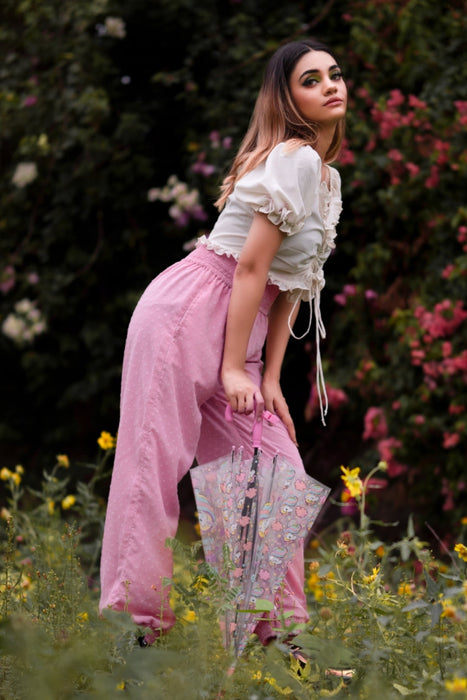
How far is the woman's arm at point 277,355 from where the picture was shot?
2.23 metres

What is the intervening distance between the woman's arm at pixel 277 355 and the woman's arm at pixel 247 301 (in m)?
0.21

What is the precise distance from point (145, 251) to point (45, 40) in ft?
3.65

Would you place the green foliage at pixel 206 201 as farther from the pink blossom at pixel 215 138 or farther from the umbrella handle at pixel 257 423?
the umbrella handle at pixel 257 423

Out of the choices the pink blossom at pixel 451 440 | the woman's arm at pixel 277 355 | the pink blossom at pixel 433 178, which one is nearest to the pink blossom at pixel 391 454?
the pink blossom at pixel 451 440

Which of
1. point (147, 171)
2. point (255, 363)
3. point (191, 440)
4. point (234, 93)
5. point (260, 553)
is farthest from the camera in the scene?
point (147, 171)

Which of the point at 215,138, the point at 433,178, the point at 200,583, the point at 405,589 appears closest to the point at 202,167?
the point at 215,138

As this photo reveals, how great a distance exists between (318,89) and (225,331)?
56 centimetres

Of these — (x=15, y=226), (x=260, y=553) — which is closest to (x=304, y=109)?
(x=260, y=553)

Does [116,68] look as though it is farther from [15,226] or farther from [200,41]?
[15,226]

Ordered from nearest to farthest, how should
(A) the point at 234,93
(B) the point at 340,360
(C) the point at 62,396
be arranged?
1. (B) the point at 340,360
2. (A) the point at 234,93
3. (C) the point at 62,396

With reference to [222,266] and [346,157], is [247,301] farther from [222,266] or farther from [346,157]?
[346,157]

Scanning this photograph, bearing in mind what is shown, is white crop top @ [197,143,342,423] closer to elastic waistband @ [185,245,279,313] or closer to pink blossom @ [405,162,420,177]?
elastic waistband @ [185,245,279,313]

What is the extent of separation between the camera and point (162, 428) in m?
2.02

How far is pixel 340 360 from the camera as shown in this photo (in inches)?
169
